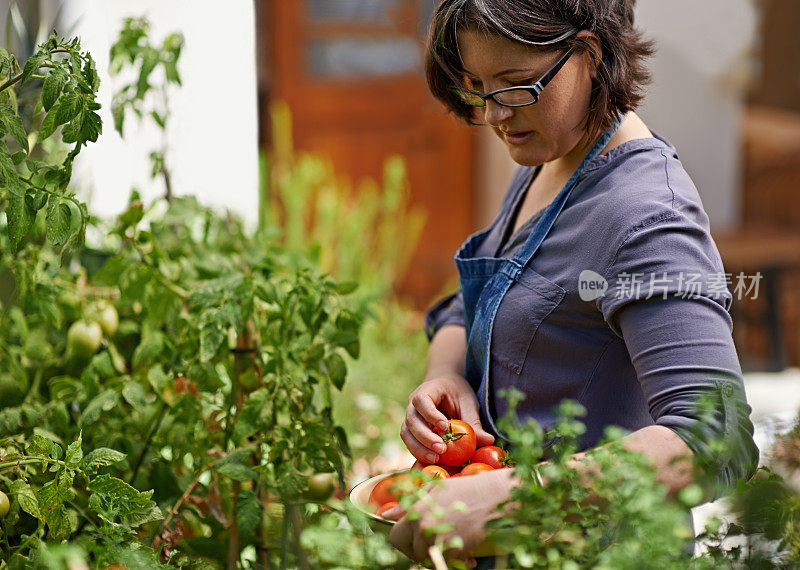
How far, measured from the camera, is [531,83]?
1.12 meters

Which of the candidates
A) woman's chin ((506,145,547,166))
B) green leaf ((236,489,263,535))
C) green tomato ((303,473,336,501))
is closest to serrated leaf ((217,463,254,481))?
green leaf ((236,489,263,535))

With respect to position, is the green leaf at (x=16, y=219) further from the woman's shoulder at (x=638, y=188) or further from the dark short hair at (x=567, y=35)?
the woman's shoulder at (x=638, y=188)

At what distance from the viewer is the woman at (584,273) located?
97cm

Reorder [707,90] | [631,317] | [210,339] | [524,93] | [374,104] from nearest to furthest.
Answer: [631,317]
[524,93]
[210,339]
[707,90]
[374,104]

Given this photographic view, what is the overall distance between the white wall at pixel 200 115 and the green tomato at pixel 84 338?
1175mm

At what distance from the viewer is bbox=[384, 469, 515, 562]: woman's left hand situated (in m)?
0.91

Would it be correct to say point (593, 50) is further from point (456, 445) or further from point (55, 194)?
point (55, 194)

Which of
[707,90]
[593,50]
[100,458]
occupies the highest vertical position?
[707,90]

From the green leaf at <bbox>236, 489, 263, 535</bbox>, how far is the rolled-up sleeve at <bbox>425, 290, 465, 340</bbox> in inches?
18.1

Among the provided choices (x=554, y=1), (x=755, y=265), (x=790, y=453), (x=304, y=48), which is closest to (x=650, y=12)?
(x=755, y=265)

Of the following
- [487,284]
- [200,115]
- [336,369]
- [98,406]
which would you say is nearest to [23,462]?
[98,406]

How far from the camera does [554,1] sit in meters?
1.10

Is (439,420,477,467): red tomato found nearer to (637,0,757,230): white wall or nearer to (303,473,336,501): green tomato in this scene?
(303,473,336,501): green tomato

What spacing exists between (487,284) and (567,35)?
36 cm
